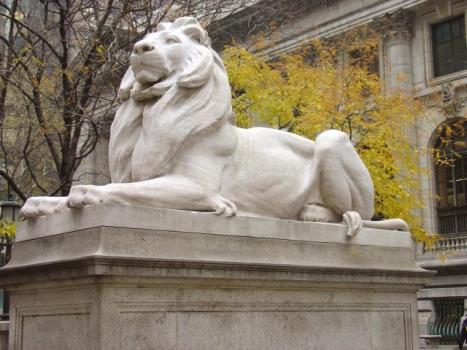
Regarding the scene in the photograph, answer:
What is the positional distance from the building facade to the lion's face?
2444 cm

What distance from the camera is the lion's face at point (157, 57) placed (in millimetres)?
7172

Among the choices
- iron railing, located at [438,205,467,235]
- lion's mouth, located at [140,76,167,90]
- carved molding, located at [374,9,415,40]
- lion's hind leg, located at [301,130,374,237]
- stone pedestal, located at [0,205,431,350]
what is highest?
carved molding, located at [374,9,415,40]

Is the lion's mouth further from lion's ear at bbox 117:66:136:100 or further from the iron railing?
the iron railing

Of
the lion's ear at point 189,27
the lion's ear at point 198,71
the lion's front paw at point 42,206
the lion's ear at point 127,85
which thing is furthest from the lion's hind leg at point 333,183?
the lion's front paw at point 42,206

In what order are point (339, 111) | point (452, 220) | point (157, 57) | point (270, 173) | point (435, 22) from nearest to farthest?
point (157, 57)
point (270, 173)
point (339, 111)
point (452, 220)
point (435, 22)

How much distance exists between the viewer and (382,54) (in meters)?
34.8

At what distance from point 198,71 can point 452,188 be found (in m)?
27.8

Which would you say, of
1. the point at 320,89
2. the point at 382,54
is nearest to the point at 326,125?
the point at 320,89

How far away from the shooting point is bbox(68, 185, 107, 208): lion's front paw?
20.4ft

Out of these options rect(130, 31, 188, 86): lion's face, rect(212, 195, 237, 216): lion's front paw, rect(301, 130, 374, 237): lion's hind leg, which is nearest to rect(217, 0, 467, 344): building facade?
rect(301, 130, 374, 237): lion's hind leg

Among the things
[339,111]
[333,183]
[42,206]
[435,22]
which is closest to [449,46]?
[435,22]

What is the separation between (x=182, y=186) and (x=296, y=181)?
144cm

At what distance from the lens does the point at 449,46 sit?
34.1 metres

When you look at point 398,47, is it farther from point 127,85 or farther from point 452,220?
point 127,85
